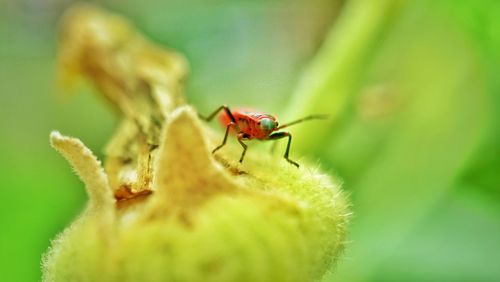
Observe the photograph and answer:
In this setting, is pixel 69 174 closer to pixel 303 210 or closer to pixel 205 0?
pixel 205 0

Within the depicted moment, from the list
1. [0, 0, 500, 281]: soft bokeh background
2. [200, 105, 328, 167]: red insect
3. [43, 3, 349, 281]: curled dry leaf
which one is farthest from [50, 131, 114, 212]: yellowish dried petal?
[0, 0, 500, 281]: soft bokeh background

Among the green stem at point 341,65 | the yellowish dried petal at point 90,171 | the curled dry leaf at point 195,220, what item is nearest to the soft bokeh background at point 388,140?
the green stem at point 341,65

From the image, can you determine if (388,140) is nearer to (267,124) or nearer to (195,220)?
(267,124)

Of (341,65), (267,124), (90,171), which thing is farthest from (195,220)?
(341,65)

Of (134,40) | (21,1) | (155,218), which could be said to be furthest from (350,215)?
(21,1)

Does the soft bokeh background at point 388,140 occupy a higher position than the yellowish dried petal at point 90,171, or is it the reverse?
the soft bokeh background at point 388,140

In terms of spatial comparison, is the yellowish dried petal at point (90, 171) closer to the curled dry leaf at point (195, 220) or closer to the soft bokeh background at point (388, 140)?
the curled dry leaf at point (195, 220)
